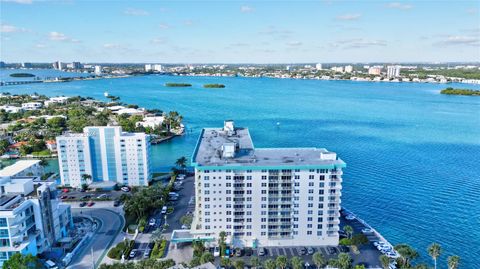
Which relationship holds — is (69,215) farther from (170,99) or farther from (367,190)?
(170,99)

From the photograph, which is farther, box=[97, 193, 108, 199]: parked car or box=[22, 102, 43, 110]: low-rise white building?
box=[22, 102, 43, 110]: low-rise white building

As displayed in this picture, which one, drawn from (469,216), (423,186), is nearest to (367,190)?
(423,186)

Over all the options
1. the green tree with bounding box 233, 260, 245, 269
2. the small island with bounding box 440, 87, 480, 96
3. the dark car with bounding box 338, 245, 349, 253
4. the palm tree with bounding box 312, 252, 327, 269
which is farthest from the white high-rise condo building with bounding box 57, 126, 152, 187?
the small island with bounding box 440, 87, 480, 96

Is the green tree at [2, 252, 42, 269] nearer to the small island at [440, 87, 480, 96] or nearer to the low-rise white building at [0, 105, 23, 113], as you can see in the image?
the low-rise white building at [0, 105, 23, 113]

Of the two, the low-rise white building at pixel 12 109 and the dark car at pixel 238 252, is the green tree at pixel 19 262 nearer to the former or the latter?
the dark car at pixel 238 252

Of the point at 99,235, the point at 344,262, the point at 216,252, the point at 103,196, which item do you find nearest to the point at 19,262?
the point at 99,235

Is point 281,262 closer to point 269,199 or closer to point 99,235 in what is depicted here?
point 269,199
